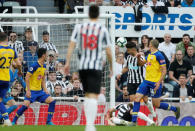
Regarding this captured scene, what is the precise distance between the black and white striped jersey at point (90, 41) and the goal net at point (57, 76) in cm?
462

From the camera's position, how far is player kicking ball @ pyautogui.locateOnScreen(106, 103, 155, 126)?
526 inches

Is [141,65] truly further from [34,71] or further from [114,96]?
[34,71]

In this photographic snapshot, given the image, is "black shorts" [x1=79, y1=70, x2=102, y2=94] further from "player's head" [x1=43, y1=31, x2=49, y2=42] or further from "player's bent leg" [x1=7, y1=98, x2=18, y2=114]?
"player's head" [x1=43, y1=31, x2=49, y2=42]

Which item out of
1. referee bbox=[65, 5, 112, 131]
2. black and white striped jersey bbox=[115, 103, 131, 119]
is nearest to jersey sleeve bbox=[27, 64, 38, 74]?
black and white striped jersey bbox=[115, 103, 131, 119]

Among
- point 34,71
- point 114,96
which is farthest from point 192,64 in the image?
point 34,71

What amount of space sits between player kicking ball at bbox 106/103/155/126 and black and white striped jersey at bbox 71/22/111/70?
3.79 meters

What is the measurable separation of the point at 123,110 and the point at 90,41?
4.75m

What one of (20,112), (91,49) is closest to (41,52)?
(20,112)

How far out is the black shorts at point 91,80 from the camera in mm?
9330

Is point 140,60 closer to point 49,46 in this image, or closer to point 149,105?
point 149,105

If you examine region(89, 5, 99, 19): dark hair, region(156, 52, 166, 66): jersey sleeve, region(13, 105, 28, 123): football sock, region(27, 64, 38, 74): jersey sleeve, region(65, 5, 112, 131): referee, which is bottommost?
region(13, 105, 28, 123): football sock

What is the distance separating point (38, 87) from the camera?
13.8 metres

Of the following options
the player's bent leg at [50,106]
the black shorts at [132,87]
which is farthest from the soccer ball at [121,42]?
the player's bent leg at [50,106]

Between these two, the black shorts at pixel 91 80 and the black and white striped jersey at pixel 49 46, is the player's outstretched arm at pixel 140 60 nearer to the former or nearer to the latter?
the black and white striped jersey at pixel 49 46
